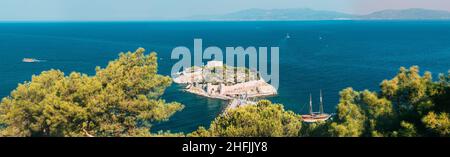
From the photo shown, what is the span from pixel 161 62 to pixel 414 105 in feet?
265

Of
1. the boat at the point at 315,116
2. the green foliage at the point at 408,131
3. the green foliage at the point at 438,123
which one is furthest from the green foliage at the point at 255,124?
the boat at the point at 315,116

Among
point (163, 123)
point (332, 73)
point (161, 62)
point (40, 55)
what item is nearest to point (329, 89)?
point (332, 73)

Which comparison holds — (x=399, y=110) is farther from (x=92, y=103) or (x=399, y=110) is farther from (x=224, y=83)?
(x=224, y=83)

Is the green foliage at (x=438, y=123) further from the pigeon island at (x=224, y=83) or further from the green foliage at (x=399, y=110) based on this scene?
the pigeon island at (x=224, y=83)

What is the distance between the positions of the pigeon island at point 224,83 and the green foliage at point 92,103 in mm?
38010

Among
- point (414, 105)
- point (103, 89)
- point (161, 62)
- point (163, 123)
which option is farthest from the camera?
point (161, 62)

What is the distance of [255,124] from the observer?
15320 mm

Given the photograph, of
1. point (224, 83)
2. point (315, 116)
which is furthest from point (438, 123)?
point (224, 83)

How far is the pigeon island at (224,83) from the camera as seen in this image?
57906mm

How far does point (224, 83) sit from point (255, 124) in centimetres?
4530

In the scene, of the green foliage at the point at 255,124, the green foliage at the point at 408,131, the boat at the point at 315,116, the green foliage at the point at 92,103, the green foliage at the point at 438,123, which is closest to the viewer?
the green foliage at the point at 438,123

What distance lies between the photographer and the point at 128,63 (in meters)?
17.9

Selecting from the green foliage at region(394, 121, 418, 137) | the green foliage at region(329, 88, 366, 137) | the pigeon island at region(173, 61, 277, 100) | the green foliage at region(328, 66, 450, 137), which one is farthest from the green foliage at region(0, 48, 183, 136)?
the pigeon island at region(173, 61, 277, 100)
